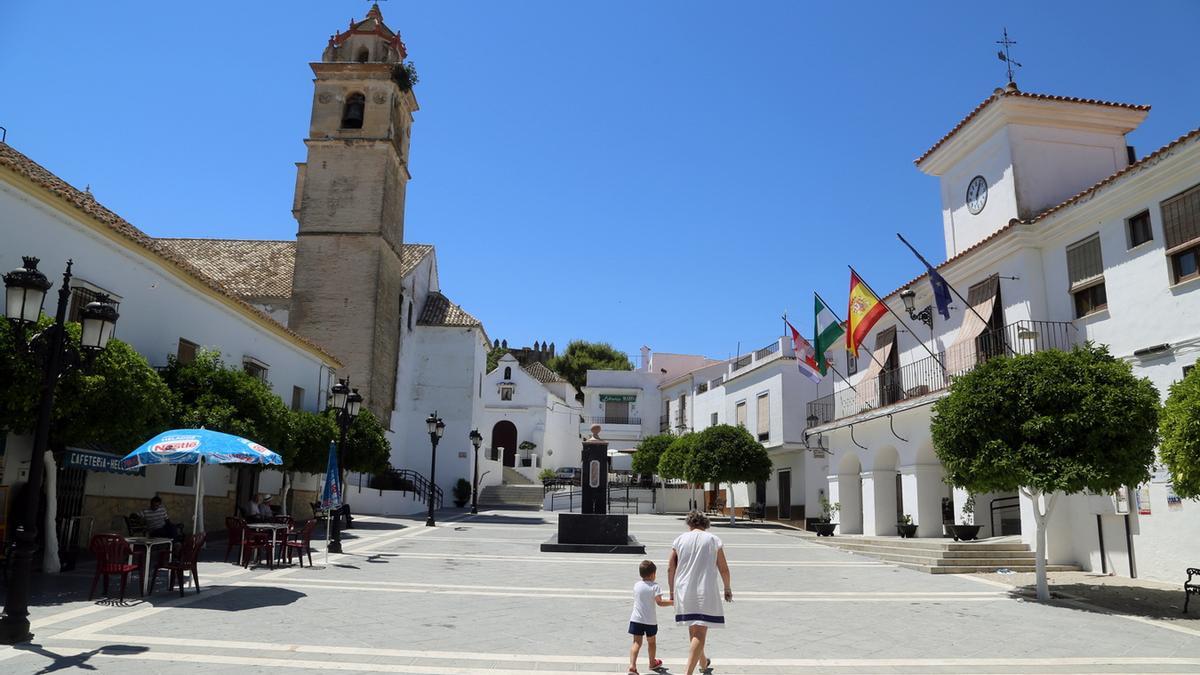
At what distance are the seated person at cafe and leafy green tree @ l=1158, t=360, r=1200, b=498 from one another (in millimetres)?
14419

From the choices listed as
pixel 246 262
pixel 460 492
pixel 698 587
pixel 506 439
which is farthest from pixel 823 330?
pixel 506 439

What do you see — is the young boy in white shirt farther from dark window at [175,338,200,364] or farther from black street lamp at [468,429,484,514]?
black street lamp at [468,429,484,514]

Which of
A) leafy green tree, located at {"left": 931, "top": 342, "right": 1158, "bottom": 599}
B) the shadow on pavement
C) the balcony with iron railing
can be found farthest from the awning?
the balcony with iron railing

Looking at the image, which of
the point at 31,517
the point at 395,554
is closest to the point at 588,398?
the point at 395,554

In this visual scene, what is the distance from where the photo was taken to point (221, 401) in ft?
52.7

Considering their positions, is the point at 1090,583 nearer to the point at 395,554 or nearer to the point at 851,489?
the point at 851,489

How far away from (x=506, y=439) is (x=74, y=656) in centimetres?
4868

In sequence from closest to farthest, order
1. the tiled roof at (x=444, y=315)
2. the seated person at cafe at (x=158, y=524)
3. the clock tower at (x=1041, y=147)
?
1. the seated person at cafe at (x=158, y=524)
2. the clock tower at (x=1041, y=147)
3. the tiled roof at (x=444, y=315)

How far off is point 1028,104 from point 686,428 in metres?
31.1

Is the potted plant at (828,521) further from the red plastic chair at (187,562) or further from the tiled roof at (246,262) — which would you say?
the tiled roof at (246,262)

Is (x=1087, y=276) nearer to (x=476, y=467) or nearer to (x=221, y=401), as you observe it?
(x=221, y=401)

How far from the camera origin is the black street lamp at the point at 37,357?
7500 millimetres

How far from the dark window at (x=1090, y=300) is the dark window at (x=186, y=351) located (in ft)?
63.8

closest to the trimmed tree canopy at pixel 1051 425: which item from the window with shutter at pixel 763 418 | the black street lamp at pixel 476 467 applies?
the window with shutter at pixel 763 418
